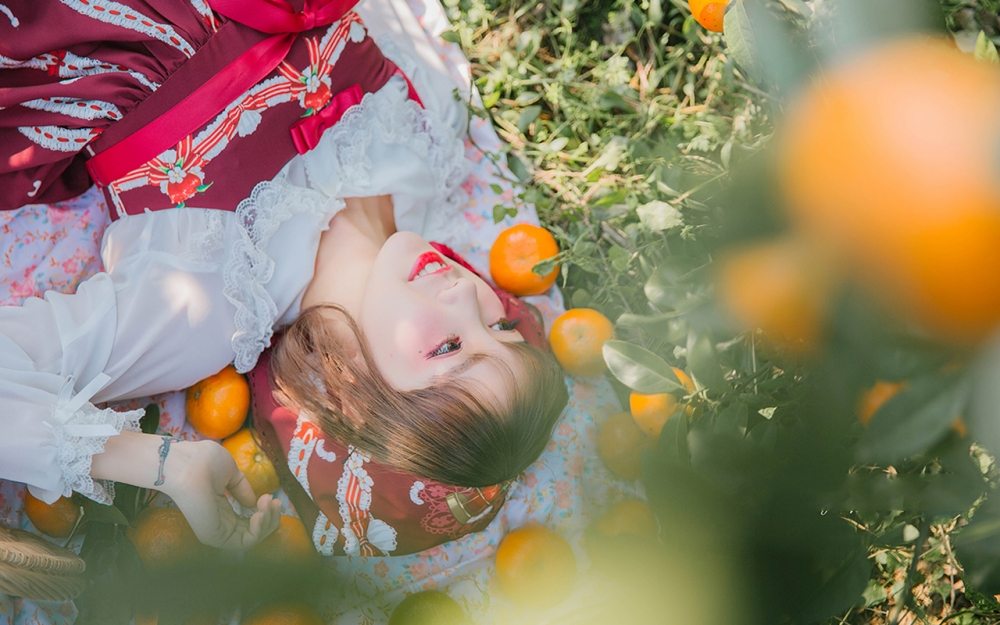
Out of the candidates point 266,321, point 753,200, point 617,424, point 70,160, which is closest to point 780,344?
point 753,200

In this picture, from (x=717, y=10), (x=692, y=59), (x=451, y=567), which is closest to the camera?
(x=717, y=10)

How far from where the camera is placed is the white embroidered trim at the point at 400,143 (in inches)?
68.7

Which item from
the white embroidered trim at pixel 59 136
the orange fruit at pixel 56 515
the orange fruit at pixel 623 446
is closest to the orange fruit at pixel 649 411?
the orange fruit at pixel 623 446

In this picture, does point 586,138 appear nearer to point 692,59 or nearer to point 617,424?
point 692,59

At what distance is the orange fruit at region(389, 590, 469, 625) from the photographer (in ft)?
4.66

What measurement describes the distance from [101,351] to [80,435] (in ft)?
0.70

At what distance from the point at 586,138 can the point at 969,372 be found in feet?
6.30

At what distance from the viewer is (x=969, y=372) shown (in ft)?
0.90

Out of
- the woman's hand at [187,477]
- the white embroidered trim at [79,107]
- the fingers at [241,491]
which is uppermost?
the white embroidered trim at [79,107]

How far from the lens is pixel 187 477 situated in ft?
4.52

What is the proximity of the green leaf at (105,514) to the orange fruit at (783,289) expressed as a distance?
145 centimetres

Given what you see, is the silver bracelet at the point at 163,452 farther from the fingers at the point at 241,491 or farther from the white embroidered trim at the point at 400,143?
the white embroidered trim at the point at 400,143

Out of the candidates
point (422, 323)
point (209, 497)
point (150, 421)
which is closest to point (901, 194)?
point (422, 323)

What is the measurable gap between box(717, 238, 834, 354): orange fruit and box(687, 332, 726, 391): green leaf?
0.30m
